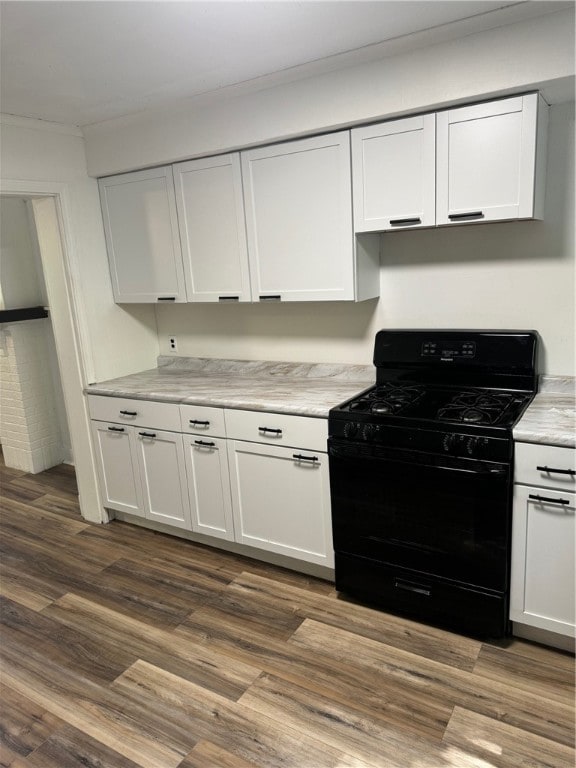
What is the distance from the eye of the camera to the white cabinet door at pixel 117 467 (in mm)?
3215

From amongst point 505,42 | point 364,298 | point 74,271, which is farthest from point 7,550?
point 505,42

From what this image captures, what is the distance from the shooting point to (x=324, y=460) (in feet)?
8.09

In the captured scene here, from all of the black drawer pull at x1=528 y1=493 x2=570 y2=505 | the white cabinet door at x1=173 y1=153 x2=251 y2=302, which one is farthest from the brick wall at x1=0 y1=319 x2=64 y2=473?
the black drawer pull at x1=528 y1=493 x2=570 y2=505

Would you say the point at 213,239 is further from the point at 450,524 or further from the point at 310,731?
the point at 310,731

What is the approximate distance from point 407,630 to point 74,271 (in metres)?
2.63

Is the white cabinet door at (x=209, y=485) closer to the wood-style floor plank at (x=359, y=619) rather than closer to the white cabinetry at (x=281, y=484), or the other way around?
the white cabinetry at (x=281, y=484)

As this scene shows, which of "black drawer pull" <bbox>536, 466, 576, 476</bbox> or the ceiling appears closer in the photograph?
the ceiling

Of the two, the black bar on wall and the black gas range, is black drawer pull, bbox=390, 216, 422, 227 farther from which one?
the black bar on wall

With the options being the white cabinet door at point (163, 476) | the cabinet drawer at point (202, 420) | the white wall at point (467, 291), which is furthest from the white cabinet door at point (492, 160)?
the white cabinet door at point (163, 476)

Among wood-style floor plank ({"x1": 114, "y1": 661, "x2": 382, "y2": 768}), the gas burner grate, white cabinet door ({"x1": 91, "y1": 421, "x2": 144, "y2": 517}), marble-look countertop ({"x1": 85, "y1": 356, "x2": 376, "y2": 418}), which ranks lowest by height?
wood-style floor plank ({"x1": 114, "y1": 661, "x2": 382, "y2": 768})

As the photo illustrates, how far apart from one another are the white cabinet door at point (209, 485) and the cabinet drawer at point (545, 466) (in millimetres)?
1435

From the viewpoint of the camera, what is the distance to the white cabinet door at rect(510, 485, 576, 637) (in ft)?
6.44

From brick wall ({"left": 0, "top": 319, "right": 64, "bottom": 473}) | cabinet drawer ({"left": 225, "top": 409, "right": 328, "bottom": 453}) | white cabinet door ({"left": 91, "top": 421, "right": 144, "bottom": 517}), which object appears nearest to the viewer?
cabinet drawer ({"left": 225, "top": 409, "right": 328, "bottom": 453})

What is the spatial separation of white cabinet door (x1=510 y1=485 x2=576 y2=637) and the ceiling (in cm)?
174
